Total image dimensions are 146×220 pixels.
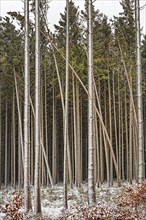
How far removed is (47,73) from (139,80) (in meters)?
11.0

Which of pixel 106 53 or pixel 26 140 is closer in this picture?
pixel 26 140

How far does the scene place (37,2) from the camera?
1088 cm

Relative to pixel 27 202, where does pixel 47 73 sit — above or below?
above

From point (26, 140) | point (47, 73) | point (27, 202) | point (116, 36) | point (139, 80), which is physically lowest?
point (27, 202)

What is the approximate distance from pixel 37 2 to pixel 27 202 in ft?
20.4

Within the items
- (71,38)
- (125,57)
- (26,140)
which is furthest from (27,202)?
(125,57)

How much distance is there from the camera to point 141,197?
8656 mm

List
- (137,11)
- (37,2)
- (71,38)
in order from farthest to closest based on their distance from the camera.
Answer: (71,38) < (137,11) < (37,2)

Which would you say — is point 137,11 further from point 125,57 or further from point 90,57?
point 125,57

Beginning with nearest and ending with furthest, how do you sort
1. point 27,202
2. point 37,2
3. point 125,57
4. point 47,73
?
1. point 27,202
2. point 37,2
3. point 125,57
4. point 47,73

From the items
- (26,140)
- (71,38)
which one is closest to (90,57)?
(26,140)

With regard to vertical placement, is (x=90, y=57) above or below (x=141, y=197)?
above

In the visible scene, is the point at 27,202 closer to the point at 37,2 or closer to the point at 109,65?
the point at 37,2

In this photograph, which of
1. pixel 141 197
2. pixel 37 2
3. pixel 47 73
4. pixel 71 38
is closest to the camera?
pixel 141 197
